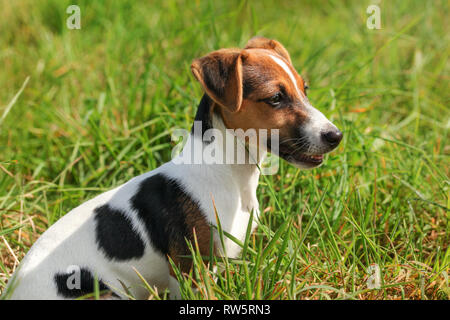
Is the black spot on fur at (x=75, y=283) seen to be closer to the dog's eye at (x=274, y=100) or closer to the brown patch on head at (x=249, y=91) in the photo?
the brown patch on head at (x=249, y=91)

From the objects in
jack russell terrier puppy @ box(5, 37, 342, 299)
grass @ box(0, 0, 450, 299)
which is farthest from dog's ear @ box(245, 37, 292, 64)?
grass @ box(0, 0, 450, 299)

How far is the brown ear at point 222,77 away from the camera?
8.98 ft

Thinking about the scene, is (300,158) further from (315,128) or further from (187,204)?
(187,204)

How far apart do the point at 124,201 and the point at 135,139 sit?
1.53 metres

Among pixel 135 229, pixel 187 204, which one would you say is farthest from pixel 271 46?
pixel 135 229

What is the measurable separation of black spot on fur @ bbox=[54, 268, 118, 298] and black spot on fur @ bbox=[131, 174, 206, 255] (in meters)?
0.42

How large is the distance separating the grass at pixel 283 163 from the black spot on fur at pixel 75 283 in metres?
0.53

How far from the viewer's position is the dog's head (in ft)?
9.02

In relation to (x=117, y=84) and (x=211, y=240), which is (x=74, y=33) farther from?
(x=211, y=240)

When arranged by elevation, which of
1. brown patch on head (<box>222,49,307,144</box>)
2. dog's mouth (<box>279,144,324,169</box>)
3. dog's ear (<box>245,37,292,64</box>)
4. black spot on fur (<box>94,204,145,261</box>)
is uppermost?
dog's ear (<box>245,37,292,64</box>)

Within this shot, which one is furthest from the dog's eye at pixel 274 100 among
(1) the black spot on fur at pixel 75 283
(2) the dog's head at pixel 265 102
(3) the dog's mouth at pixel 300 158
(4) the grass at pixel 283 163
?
(1) the black spot on fur at pixel 75 283

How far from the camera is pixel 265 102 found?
2818 millimetres

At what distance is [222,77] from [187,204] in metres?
0.77

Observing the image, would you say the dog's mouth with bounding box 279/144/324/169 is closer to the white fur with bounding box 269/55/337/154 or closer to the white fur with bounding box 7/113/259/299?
the white fur with bounding box 269/55/337/154
